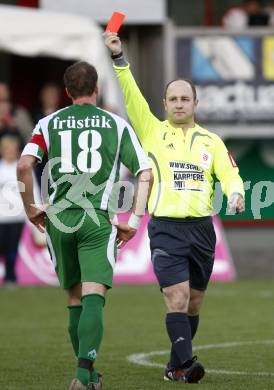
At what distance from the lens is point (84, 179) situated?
8625 mm

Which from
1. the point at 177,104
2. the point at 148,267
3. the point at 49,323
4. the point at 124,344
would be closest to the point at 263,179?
the point at 148,267

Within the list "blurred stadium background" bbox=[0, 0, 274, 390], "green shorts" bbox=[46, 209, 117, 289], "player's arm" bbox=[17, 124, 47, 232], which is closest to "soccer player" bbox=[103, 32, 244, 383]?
"green shorts" bbox=[46, 209, 117, 289]

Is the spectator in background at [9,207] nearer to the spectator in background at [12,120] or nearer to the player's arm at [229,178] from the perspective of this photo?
the spectator in background at [12,120]

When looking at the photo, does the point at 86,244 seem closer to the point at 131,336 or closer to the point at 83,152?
the point at 83,152

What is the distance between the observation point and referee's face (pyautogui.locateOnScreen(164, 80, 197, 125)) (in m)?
9.33

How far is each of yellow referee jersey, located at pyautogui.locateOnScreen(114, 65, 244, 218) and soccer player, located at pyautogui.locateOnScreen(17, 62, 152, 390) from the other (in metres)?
0.74

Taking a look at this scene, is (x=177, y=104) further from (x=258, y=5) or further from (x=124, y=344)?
(x=258, y=5)

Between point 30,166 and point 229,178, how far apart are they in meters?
1.50

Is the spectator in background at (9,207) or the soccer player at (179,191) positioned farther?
the spectator in background at (9,207)

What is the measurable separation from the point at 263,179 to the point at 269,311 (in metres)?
7.29

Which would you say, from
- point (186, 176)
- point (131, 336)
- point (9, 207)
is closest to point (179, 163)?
point (186, 176)

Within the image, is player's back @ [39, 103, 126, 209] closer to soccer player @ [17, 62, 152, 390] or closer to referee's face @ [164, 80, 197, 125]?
soccer player @ [17, 62, 152, 390]

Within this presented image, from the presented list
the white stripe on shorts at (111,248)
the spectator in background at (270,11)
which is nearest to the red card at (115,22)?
the white stripe on shorts at (111,248)

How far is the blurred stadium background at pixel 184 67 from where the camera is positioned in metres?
19.0
